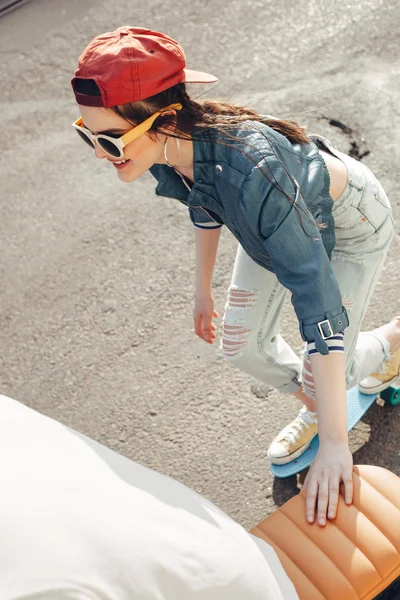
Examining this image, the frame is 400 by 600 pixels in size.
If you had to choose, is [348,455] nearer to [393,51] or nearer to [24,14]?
[393,51]

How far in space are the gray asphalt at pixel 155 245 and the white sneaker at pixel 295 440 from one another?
0.12 m

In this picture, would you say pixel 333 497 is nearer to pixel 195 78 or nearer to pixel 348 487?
pixel 348 487

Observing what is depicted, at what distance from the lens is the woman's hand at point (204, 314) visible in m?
3.12

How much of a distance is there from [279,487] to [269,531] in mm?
1115

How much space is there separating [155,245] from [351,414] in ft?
5.30

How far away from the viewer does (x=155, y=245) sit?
4.43 meters

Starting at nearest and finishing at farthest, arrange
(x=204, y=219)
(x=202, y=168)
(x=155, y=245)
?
(x=202, y=168) < (x=204, y=219) < (x=155, y=245)

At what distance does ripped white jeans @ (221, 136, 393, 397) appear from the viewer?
8.77 ft

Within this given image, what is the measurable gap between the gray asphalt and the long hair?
4.97 feet

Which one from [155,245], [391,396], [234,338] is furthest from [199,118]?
[155,245]

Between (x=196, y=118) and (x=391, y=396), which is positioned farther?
(x=391, y=396)

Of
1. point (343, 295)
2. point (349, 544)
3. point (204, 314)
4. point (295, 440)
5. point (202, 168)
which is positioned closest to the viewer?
point (349, 544)

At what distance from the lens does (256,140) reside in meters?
2.33

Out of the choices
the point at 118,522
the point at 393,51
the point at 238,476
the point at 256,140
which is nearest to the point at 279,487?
the point at 238,476
